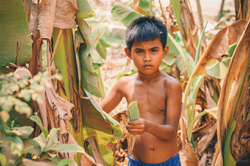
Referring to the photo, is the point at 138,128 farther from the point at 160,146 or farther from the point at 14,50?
the point at 14,50

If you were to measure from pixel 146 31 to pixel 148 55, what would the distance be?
13cm

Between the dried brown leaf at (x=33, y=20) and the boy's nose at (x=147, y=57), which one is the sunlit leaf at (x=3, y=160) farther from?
the boy's nose at (x=147, y=57)

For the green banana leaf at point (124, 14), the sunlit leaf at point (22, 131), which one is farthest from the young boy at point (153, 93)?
the green banana leaf at point (124, 14)

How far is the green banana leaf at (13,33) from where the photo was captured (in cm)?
87

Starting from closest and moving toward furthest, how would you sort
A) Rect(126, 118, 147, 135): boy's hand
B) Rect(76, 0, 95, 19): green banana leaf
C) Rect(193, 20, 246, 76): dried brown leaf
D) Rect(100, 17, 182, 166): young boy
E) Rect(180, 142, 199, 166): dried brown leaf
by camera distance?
Rect(126, 118, 147, 135): boy's hand < Rect(76, 0, 95, 19): green banana leaf < Rect(100, 17, 182, 166): young boy < Rect(193, 20, 246, 76): dried brown leaf < Rect(180, 142, 199, 166): dried brown leaf

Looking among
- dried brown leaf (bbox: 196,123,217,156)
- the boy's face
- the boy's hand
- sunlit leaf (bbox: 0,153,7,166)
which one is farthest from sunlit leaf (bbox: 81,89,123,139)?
dried brown leaf (bbox: 196,123,217,156)

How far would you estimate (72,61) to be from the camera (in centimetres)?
115

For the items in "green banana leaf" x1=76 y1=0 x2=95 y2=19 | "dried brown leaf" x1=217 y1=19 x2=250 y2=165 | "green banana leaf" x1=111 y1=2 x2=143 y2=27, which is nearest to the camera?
"green banana leaf" x1=76 y1=0 x2=95 y2=19

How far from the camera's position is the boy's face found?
116cm

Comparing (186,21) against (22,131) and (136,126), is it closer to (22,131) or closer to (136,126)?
(136,126)

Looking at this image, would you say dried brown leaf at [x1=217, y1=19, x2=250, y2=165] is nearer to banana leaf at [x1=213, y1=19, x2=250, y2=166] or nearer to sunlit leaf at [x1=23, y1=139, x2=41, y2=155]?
banana leaf at [x1=213, y1=19, x2=250, y2=166]

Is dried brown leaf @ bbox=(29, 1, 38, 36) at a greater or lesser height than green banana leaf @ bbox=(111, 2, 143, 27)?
lesser

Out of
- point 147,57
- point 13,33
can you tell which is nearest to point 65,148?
point 13,33

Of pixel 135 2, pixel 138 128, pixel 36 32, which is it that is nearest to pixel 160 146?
pixel 138 128
